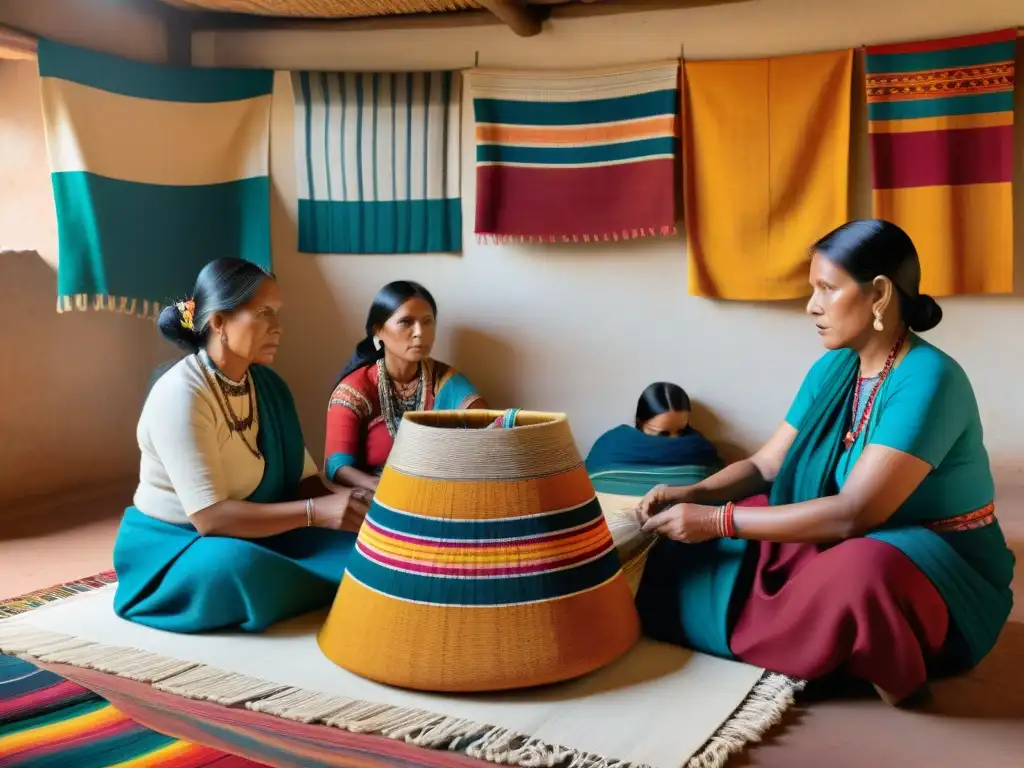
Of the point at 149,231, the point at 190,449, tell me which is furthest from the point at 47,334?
the point at 190,449

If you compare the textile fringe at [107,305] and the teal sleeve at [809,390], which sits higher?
the textile fringe at [107,305]

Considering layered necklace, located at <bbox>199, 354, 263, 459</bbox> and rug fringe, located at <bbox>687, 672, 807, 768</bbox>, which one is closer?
rug fringe, located at <bbox>687, 672, 807, 768</bbox>

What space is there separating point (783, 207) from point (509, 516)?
2.31 metres

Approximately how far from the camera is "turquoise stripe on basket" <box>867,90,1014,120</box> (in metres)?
3.33

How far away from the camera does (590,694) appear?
74.9 inches

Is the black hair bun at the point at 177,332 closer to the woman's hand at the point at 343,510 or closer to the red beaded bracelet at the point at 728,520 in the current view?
the woman's hand at the point at 343,510

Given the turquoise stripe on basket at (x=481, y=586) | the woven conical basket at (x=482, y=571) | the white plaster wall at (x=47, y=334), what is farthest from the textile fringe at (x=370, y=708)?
the white plaster wall at (x=47, y=334)

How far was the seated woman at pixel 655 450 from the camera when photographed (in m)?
3.67

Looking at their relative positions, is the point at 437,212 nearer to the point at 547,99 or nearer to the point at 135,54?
the point at 547,99

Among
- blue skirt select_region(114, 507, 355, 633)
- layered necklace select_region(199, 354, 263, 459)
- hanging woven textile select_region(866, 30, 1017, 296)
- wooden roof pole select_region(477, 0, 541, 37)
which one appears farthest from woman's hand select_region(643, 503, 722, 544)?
wooden roof pole select_region(477, 0, 541, 37)

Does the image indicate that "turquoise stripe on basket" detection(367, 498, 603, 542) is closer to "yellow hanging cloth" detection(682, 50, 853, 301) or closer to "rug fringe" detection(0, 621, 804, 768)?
"rug fringe" detection(0, 621, 804, 768)

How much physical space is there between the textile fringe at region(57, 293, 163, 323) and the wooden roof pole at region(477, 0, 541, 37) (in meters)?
1.81

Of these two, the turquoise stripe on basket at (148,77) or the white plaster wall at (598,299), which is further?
the turquoise stripe on basket at (148,77)

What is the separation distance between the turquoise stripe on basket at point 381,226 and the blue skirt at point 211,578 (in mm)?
2033
